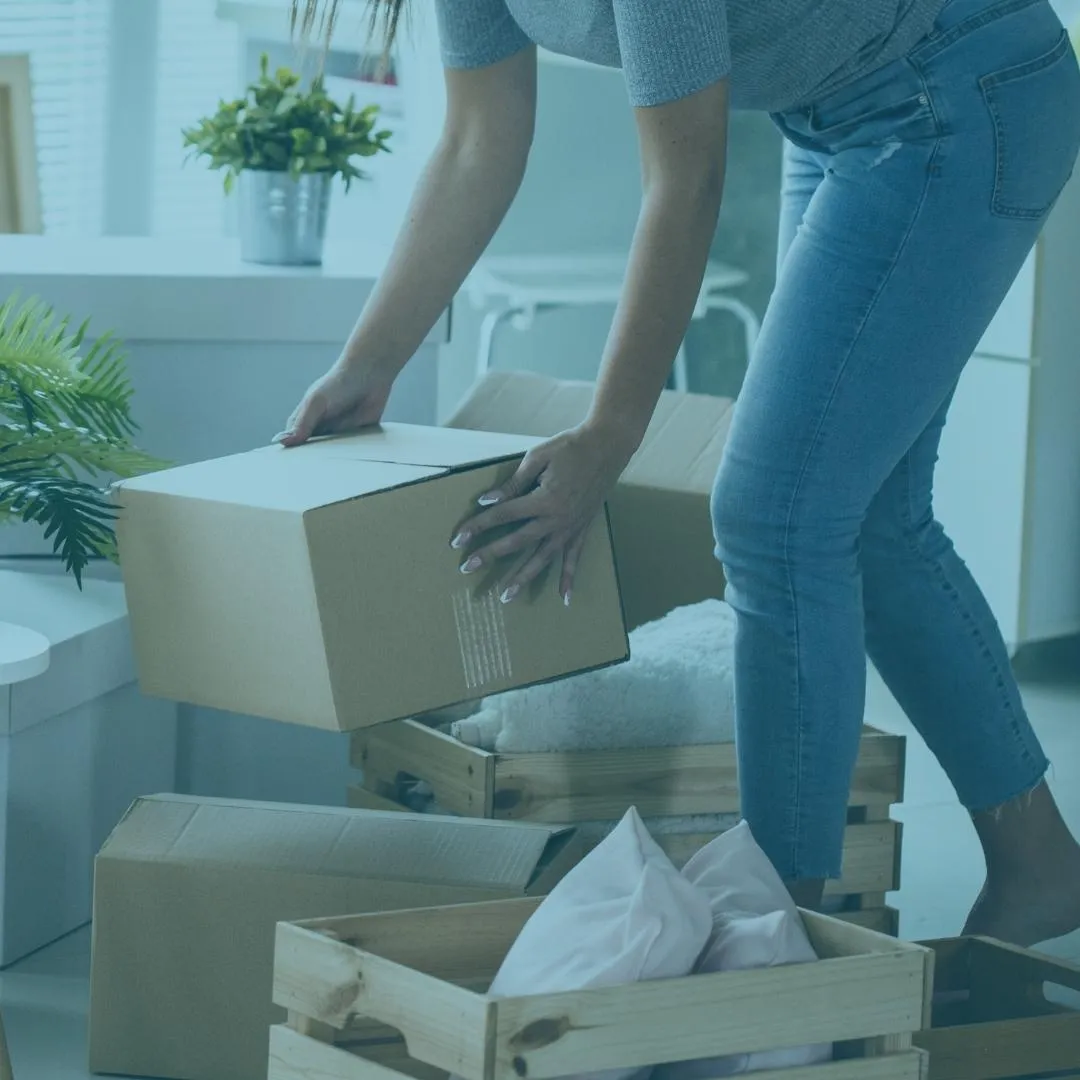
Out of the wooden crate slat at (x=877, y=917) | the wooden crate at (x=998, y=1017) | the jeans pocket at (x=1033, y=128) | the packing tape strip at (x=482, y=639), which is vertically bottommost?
the wooden crate slat at (x=877, y=917)

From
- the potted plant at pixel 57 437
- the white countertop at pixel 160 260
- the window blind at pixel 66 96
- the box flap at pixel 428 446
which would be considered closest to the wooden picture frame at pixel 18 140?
the window blind at pixel 66 96

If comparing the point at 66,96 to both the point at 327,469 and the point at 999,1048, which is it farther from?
the point at 999,1048

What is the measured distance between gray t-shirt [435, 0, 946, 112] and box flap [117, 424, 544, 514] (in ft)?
0.95

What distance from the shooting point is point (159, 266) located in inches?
77.2

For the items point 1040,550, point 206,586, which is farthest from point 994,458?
point 206,586

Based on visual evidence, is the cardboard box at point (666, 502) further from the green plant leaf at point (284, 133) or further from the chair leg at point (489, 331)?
the chair leg at point (489, 331)

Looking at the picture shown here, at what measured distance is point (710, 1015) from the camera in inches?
39.3

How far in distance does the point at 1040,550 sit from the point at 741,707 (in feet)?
4.58

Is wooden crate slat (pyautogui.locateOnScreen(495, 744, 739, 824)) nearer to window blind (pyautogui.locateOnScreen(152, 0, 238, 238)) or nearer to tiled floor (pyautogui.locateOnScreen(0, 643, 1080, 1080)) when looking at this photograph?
tiled floor (pyautogui.locateOnScreen(0, 643, 1080, 1080))

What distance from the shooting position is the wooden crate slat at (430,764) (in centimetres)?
149

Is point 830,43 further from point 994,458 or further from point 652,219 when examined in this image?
point 994,458

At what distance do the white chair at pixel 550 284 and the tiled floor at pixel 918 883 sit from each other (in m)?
0.69

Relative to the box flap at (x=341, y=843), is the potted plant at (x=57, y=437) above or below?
above

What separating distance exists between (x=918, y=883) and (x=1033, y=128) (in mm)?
831
